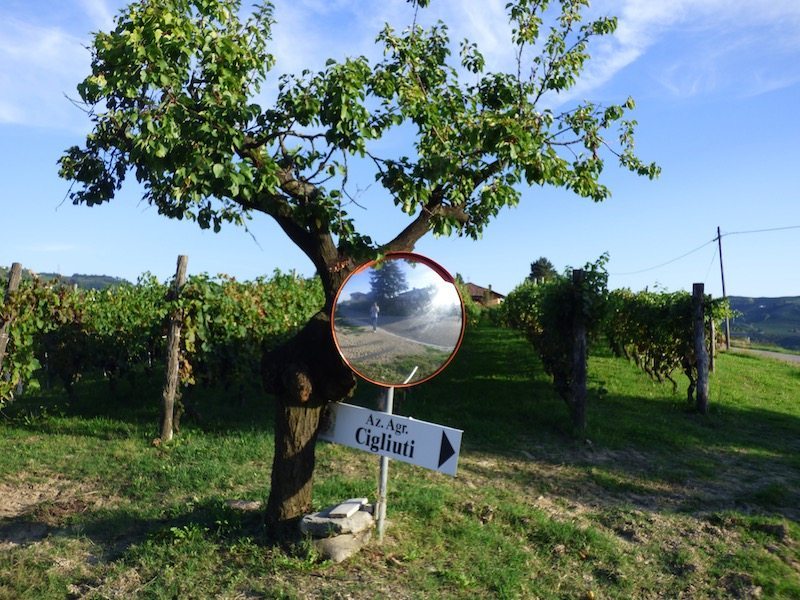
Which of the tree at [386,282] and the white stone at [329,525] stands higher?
the tree at [386,282]

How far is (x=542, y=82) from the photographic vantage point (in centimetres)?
684

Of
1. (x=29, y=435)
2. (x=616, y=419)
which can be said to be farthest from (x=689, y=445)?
(x=29, y=435)

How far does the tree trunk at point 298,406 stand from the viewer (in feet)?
16.0

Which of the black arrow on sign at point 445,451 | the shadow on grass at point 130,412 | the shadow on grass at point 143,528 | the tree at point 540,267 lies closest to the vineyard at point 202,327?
the shadow on grass at point 130,412

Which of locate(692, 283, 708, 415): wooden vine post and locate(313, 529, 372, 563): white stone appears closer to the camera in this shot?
locate(313, 529, 372, 563): white stone

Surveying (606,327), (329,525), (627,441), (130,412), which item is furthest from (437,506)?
(606,327)

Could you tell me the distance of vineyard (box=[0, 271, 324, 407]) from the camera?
9.03 metres

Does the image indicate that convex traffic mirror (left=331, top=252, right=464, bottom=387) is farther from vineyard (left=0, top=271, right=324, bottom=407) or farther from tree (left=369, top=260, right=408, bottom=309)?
vineyard (left=0, top=271, right=324, bottom=407)

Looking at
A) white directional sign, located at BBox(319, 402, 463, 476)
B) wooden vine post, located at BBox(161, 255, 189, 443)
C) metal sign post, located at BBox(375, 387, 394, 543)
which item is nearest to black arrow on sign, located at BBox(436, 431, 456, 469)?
white directional sign, located at BBox(319, 402, 463, 476)

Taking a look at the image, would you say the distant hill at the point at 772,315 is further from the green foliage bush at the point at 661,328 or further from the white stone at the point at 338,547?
the white stone at the point at 338,547

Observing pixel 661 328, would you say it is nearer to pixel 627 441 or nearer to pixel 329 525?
pixel 627 441

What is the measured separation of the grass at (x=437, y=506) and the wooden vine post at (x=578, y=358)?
0.28m

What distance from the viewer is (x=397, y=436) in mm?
4676

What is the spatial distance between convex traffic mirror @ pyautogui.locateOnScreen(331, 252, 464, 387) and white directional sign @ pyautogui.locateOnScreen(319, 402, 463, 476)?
0.38 m
